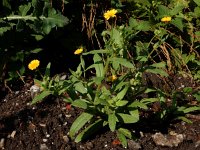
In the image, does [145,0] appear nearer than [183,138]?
No

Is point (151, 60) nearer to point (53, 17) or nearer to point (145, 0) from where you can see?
point (145, 0)

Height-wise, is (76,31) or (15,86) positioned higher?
(76,31)

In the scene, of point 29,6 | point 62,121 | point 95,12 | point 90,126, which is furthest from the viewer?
point 95,12

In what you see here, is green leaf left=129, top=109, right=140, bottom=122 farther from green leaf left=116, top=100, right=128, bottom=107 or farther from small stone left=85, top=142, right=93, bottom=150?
small stone left=85, top=142, right=93, bottom=150

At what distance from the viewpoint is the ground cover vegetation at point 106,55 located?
9.38 ft

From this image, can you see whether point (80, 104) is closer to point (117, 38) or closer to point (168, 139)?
point (117, 38)

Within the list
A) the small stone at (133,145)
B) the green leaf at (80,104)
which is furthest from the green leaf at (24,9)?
the small stone at (133,145)

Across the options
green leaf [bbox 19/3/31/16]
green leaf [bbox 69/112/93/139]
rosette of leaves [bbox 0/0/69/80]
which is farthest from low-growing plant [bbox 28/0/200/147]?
green leaf [bbox 19/3/31/16]

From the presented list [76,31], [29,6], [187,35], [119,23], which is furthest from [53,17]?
[187,35]

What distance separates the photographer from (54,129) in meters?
3.09

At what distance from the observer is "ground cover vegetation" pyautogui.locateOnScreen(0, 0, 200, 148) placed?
2859mm

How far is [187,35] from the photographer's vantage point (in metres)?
3.86

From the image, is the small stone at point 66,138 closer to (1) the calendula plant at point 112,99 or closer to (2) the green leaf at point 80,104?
(1) the calendula plant at point 112,99

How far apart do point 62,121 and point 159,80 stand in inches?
37.2
